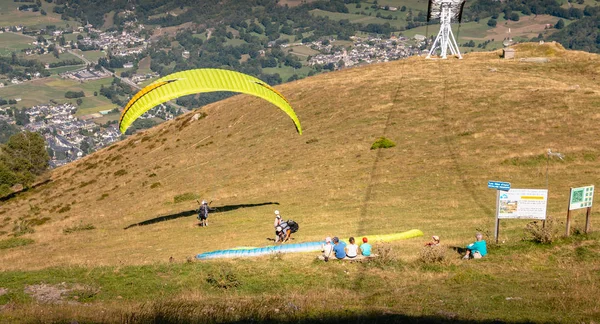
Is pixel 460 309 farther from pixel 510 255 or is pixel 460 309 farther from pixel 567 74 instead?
pixel 567 74

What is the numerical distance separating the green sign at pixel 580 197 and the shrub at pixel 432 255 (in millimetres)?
5102

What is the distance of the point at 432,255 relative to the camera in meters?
23.2

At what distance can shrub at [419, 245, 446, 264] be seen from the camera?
76.1 ft

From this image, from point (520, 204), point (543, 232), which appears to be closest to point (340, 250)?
point (520, 204)

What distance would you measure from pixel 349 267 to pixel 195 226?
1508 centimetres

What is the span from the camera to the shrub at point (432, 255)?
23.2 meters

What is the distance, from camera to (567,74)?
69.0 meters

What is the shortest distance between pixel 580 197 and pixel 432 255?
6.12 meters

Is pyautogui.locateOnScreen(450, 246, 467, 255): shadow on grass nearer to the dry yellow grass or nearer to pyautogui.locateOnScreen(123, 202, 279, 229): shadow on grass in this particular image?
the dry yellow grass

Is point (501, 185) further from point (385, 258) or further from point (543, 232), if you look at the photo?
point (385, 258)

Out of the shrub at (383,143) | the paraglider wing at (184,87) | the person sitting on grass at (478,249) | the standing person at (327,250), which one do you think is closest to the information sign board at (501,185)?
the person sitting on grass at (478,249)

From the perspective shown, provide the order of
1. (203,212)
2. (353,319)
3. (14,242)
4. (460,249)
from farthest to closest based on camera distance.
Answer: (14,242) → (203,212) → (460,249) → (353,319)

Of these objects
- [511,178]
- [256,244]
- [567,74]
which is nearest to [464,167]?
[511,178]

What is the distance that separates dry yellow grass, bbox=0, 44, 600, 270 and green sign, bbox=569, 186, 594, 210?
3019 millimetres
